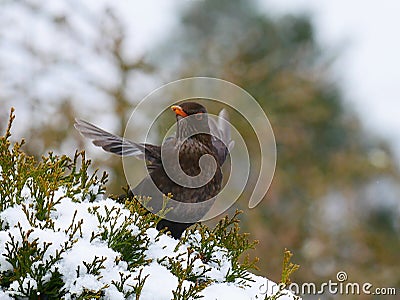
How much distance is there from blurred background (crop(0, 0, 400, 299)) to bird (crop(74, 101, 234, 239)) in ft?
10.7

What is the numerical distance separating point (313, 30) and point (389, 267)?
307 inches

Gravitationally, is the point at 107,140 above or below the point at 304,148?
below

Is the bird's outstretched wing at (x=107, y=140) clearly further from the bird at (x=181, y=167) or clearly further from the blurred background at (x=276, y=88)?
the blurred background at (x=276, y=88)

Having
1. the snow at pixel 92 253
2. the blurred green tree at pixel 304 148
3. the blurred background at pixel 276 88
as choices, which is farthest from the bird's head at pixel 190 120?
the blurred green tree at pixel 304 148

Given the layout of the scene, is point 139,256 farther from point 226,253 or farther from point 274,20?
point 274,20

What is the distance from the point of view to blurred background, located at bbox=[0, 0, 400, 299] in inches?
362

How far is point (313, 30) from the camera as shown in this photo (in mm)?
17141

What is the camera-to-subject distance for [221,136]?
3764 millimetres

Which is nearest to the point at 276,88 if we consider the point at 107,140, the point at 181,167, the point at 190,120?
the point at 190,120

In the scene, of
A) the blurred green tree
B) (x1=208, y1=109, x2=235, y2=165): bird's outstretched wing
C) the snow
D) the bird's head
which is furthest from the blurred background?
the snow

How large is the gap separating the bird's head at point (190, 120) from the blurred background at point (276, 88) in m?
3.26

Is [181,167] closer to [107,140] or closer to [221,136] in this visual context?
[107,140]

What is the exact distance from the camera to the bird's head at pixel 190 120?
10.5ft

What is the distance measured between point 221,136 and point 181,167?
71 cm
